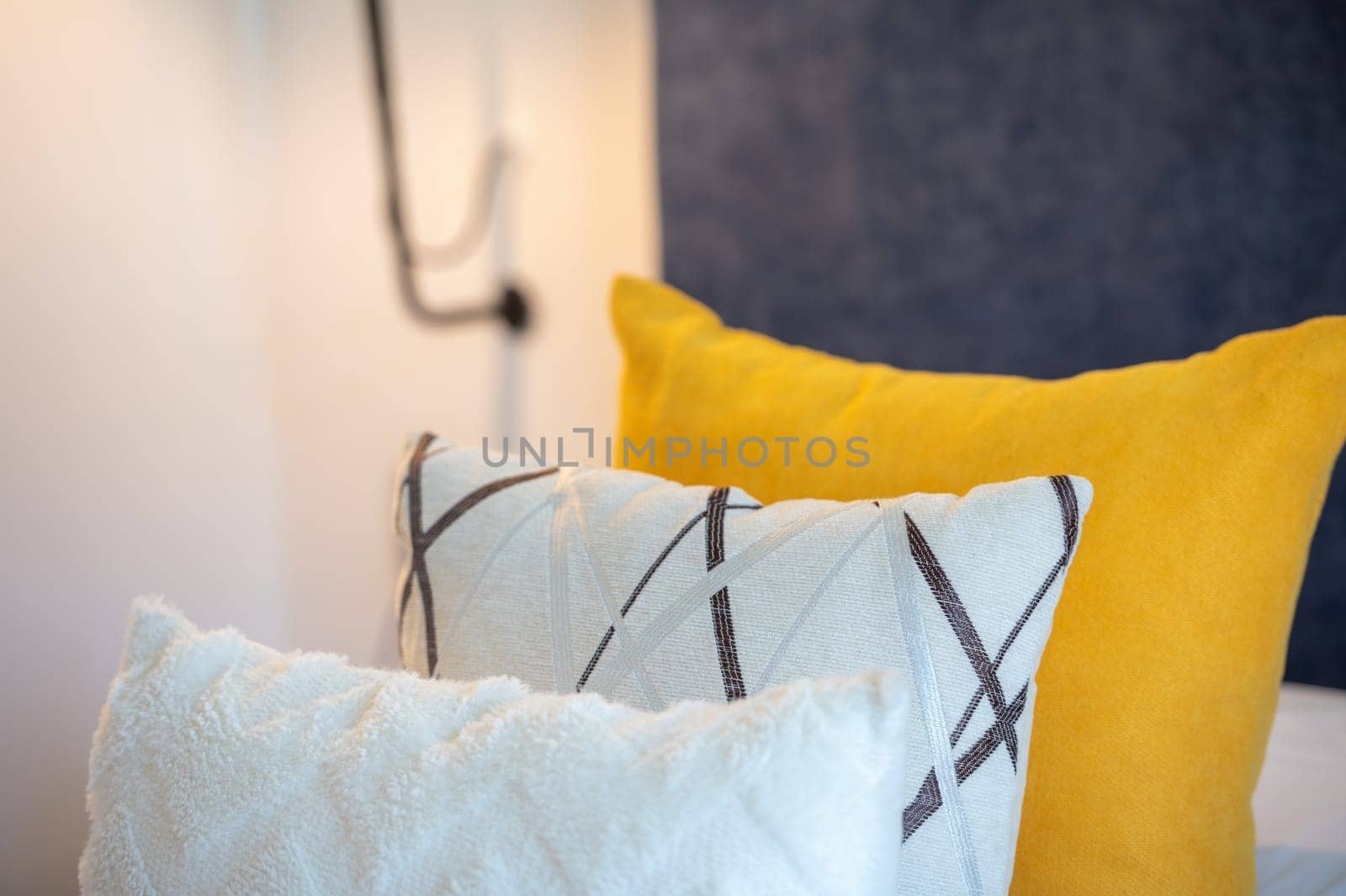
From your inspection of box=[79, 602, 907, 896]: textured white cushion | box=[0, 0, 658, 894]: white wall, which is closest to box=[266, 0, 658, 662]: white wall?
box=[0, 0, 658, 894]: white wall

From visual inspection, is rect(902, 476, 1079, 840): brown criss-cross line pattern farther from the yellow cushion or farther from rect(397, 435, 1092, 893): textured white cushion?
the yellow cushion

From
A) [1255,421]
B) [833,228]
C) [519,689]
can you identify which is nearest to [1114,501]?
[1255,421]

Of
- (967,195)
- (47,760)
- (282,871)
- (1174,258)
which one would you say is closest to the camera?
(282,871)

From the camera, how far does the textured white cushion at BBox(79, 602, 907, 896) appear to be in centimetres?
39

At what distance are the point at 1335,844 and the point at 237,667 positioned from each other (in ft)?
2.98

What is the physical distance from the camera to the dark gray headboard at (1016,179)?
101cm

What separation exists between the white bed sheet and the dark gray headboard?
51 mm

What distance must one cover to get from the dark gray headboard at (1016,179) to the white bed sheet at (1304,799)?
0.05 meters

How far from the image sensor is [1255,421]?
2.10 feet

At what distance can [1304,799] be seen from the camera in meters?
0.90

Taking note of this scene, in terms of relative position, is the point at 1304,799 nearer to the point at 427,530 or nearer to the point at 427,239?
the point at 427,530

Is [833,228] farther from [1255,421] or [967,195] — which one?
[1255,421]

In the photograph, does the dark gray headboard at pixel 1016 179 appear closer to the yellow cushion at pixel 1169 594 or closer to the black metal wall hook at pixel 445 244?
the black metal wall hook at pixel 445 244

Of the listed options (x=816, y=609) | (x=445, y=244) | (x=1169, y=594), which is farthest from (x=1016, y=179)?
(x=445, y=244)
